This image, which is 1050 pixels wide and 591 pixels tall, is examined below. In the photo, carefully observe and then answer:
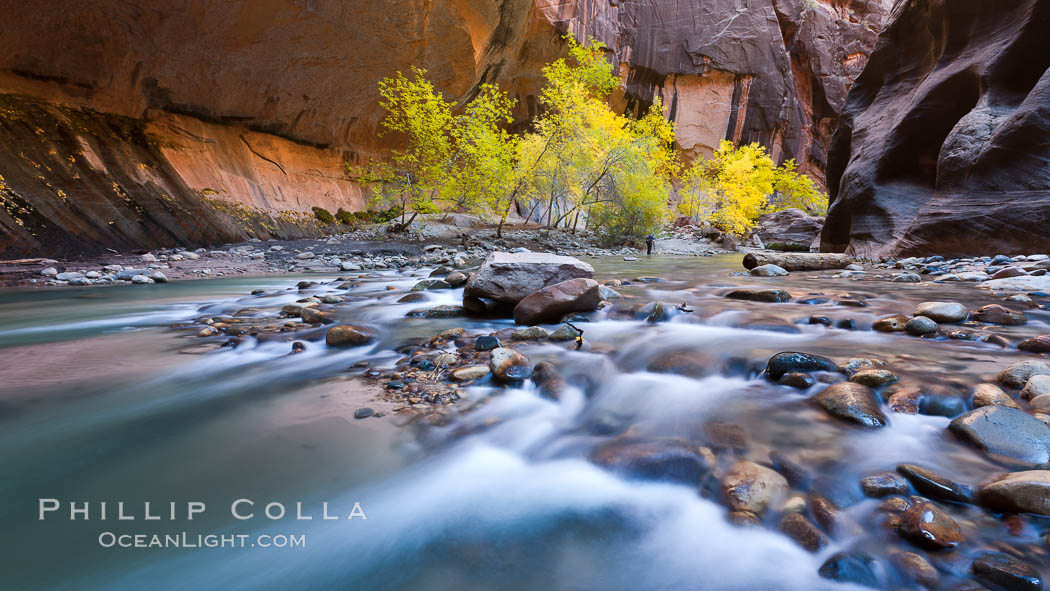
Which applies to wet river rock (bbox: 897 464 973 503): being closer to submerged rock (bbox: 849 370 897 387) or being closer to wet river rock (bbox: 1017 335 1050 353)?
submerged rock (bbox: 849 370 897 387)

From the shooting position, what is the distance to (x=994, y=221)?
6945 mm

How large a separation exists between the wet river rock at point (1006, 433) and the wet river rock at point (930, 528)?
0.49 m

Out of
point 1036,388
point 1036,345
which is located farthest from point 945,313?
point 1036,388

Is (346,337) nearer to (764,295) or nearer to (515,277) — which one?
(515,277)

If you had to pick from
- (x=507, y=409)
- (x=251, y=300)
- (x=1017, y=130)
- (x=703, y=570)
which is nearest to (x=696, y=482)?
(x=703, y=570)

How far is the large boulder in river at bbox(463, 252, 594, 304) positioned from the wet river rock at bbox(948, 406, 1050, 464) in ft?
Result: 9.59

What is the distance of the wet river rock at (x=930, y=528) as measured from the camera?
114cm

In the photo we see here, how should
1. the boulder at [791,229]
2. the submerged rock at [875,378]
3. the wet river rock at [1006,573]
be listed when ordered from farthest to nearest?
the boulder at [791,229]
the submerged rock at [875,378]
the wet river rock at [1006,573]

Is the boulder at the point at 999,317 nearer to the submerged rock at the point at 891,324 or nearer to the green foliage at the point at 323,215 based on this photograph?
the submerged rock at the point at 891,324

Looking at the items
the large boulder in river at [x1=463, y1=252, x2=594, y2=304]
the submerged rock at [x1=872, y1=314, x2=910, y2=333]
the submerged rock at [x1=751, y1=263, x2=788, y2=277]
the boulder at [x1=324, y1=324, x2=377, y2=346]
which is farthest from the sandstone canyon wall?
the submerged rock at [x1=872, y1=314, x2=910, y2=333]

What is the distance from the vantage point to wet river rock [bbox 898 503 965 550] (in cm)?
114

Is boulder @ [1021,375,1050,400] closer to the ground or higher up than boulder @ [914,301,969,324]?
closer to the ground

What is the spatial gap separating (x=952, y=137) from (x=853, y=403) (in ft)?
30.5

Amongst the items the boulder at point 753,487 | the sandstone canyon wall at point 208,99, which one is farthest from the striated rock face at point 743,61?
the boulder at point 753,487
